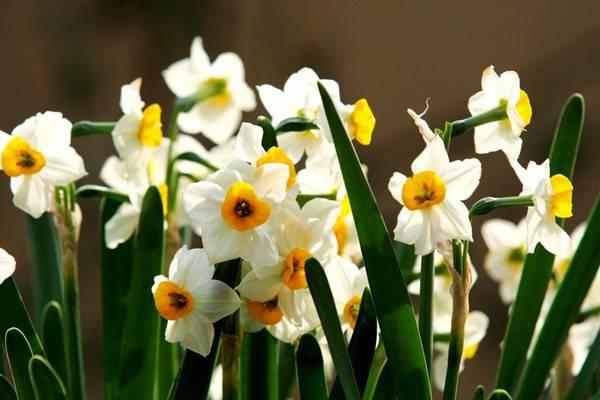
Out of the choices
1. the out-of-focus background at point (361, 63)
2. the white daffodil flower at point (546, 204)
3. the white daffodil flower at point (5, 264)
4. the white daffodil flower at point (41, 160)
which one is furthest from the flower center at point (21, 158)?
the out-of-focus background at point (361, 63)

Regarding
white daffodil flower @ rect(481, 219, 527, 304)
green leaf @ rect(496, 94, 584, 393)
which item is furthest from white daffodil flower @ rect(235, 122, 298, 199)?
white daffodil flower @ rect(481, 219, 527, 304)

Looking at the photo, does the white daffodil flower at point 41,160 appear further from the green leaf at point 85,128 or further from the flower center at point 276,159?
the flower center at point 276,159

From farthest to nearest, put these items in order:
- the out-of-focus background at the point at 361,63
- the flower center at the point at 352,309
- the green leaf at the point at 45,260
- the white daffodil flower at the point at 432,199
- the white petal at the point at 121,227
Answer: the out-of-focus background at the point at 361,63 → the green leaf at the point at 45,260 → the white petal at the point at 121,227 → the flower center at the point at 352,309 → the white daffodil flower at the point at 432,199

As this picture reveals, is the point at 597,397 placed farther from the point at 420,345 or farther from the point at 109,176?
the point at 109,176

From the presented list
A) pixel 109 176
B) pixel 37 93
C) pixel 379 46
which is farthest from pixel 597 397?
pixel 37 93

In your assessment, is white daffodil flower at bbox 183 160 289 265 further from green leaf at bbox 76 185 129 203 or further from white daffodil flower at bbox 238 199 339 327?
green leaf at bbox 76 185 129 203

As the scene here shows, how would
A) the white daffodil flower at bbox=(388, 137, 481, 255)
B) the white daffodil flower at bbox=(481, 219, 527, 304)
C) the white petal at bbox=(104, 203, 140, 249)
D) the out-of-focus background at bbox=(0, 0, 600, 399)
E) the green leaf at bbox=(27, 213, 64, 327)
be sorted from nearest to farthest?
1. the white daffodil flower at bbox=(388, 137, 481, 255)
2. the white petal at bbox=(104, 203, 140, 249)
3. the green leaf at bbox=(27, 213, 64, 327)
4. the white daffodil flower at bbox=(481, 219, 527, 304)
5. the out-of-focus background at bbox=(0, 0, 600, 399)
